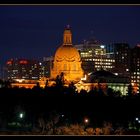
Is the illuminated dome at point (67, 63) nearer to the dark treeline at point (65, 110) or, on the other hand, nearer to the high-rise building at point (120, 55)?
the high-rise building at point (120, 55)

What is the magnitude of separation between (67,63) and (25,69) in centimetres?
1082

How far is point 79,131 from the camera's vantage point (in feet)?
57.5

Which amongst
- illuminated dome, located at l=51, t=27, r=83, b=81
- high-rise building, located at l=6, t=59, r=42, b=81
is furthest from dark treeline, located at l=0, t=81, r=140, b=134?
high-rise building, located at l=6, t=59, r=42, b=81

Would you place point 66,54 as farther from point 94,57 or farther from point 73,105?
point 73,105

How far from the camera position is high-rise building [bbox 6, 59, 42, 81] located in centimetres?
6488

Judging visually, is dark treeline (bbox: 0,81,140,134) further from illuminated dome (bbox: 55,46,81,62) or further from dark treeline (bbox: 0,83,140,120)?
illuminated dome (bbox: 55,46,81,62)

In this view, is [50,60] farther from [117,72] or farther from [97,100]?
[97,100]

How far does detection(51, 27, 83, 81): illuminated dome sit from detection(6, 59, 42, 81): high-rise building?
17.7 ft

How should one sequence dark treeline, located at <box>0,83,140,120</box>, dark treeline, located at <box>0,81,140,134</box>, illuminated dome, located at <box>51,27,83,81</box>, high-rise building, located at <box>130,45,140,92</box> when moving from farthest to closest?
high-rise building, located at <box>130,45,140,92</box>
illuminated dome, located at <box>51,27,83,81</box>
dark treeline, located at <box>0,83,140,120</box>
dark treeline, located at <box>0,81,140,134</box>

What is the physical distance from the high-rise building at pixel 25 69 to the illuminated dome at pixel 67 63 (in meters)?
5.39

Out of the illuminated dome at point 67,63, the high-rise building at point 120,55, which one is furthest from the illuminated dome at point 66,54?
the high-rise building at point 120,55

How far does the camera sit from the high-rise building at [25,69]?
64875 millimetres

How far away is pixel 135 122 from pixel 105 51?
54.2 metres
